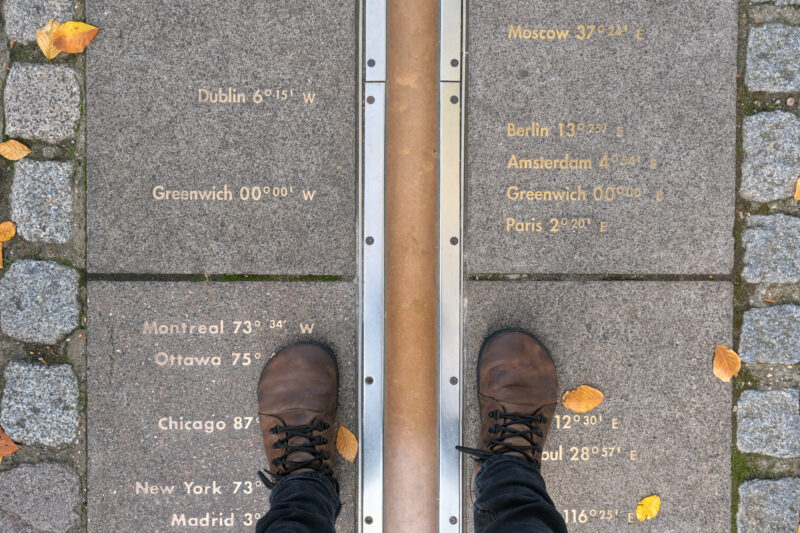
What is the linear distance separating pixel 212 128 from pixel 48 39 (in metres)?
0.64

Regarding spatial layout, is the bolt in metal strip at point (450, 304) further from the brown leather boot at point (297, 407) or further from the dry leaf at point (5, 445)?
the dry leaf at point (5, 445)

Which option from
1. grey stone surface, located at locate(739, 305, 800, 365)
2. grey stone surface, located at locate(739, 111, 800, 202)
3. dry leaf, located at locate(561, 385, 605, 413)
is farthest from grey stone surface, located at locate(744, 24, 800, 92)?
dry leaf, located at locate(561, 385, 605, 413)

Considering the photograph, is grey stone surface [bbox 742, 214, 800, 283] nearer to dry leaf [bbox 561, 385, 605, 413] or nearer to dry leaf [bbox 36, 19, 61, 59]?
dry leaf [bbox 561, 385, 605, 413]

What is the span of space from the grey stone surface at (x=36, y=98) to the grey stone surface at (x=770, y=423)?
8.73 ft

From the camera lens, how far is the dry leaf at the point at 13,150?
1.60m

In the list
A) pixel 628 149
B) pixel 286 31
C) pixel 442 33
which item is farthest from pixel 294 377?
pixel 628 149

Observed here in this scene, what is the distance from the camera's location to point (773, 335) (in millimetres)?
1644

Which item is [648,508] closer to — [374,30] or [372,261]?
[372,261]

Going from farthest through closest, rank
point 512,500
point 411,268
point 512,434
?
point 411,268, point 512,434, point 512,500

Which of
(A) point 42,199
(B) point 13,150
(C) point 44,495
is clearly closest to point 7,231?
(A) point 42,199

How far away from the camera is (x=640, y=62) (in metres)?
1.62

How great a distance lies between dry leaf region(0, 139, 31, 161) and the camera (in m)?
1.60

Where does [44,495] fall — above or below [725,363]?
below

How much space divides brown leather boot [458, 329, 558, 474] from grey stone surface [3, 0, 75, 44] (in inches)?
74.6
